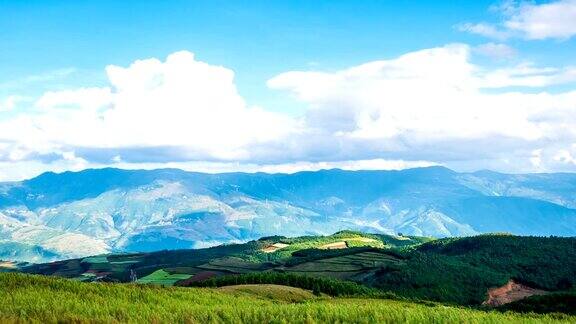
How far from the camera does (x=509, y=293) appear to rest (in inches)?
6004

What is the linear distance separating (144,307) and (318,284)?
6564cm

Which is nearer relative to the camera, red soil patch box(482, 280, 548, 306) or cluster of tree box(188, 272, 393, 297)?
cluster of tree box(188, 272, 393, 297)

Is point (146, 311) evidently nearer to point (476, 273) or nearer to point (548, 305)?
point (548, 305)

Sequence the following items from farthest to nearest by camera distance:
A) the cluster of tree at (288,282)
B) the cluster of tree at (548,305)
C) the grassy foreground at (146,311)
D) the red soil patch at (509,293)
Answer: the red soil patch at (509,293) < the cluster of tree at (288,282) < the cluster of tree at (548,305) < the grassy foreground at (146,311)

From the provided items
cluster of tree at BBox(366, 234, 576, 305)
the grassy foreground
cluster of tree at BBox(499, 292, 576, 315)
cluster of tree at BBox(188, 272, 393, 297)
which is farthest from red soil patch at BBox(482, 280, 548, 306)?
the grassy foreground

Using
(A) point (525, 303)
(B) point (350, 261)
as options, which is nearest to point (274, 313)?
(A) point (525, 303)

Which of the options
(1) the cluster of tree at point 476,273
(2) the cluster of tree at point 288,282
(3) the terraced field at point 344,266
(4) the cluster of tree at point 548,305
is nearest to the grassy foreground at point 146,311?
(4) the cluster of tree at point 548,305

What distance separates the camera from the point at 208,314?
27.3m

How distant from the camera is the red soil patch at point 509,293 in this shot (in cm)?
14388

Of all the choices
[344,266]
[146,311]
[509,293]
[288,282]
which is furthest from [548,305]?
[344,266]

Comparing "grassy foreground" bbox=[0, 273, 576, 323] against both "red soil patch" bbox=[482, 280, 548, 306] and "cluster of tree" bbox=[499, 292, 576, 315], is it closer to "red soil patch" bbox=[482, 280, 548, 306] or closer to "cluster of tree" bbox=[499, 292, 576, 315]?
"cluster of tree" bbox=[499, 292, 576, 315]

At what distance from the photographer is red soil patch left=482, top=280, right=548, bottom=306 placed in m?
144

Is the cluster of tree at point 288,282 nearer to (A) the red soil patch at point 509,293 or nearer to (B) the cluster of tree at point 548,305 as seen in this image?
(B) the cluster of tree at point 548,305

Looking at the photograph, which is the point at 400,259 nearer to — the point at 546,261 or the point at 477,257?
the point at 477,257
